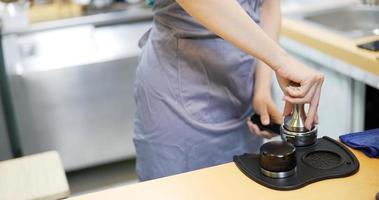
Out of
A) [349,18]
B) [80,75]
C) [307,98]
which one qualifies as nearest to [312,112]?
[307,98]

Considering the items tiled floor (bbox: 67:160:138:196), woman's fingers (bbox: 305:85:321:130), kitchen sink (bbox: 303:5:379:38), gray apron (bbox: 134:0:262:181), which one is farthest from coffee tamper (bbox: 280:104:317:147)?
tiled floor (bbox: 67:160:138:196)

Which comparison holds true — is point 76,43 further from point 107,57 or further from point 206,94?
point 206,94

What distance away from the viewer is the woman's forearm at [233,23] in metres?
0.90

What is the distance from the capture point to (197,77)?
1170 mm

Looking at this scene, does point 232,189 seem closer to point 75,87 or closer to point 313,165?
point 313,165

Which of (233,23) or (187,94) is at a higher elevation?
(233,23)

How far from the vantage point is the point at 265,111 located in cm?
120

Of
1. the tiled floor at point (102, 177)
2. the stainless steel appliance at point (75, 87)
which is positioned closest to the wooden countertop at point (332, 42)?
the stainless steel appliance at point (75, 87)

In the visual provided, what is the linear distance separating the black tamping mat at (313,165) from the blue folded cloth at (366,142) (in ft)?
0.07

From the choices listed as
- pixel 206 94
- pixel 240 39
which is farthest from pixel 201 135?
pixel 240 39

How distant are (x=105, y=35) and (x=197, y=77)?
4.32 feet

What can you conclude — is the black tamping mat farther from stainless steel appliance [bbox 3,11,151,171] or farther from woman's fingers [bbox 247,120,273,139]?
stainless steel appliance [bbox 3,11,151,171]

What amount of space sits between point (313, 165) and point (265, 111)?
308mm

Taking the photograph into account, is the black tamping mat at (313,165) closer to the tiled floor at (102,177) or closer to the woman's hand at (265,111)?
the woman's hand at (265,111)
